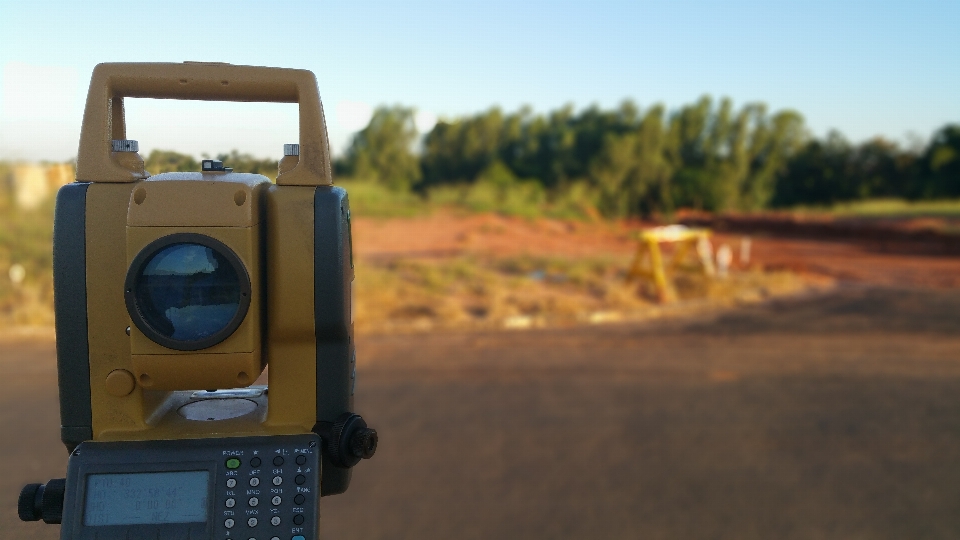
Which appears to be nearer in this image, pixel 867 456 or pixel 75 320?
pixel 75 320

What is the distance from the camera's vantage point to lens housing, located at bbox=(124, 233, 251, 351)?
3.34 feet

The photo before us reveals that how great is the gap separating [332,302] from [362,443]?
218mm

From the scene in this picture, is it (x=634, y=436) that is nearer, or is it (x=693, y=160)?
(x=634, y=436)

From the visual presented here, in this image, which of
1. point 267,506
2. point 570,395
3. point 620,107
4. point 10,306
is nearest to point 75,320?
point 267,506

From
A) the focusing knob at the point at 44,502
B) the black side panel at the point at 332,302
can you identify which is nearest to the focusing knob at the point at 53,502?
the focusing knob at the point at 44,502

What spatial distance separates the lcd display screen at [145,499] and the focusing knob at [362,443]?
0.21 m

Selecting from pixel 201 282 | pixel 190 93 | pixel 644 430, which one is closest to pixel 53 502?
pixel 201 282

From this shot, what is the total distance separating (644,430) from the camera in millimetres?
5574

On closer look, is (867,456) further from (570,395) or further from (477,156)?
(477,156)

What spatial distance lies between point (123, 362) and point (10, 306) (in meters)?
10.1

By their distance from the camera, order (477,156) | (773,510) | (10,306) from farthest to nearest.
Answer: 1. (477,156)
2. (10,306)
3. (773,510)

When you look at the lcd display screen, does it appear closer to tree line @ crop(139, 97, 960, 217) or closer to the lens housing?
the lens housing

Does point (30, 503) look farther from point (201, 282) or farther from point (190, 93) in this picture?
point (190, 93)

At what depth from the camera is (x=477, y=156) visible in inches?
1331
